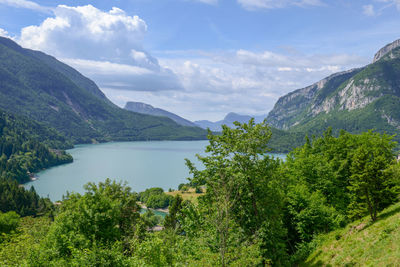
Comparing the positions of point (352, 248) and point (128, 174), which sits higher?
point (352, 248)

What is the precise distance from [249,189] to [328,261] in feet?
27.6

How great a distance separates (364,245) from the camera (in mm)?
19984

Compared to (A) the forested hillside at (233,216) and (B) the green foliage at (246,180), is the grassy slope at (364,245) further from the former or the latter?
(B) the green foliage at (246,180)

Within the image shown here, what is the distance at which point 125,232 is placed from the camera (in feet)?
105

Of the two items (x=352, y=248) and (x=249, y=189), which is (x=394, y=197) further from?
(x=249, y=189)

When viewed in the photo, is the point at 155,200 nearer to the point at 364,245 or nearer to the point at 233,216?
the point at 233,216

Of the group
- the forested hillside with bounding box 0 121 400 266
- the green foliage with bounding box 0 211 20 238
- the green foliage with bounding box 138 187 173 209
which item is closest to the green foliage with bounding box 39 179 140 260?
the forested hillside with bounding box 0 121 400 266

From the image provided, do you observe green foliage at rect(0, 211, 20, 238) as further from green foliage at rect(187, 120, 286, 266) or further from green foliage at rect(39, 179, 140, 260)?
green foliage at rect(187, 120, 286, 266)

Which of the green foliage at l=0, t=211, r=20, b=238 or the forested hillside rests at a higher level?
the forested hillside

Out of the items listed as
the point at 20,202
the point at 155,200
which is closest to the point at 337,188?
the point at 155,200

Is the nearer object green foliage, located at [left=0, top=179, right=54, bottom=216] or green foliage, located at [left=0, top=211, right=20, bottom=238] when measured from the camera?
green foliage, located at [left=0, top=211, right=20, bottom=238]

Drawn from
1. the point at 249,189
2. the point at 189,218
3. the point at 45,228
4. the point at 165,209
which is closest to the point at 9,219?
the point at 45,228

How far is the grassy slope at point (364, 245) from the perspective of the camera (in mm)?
17234

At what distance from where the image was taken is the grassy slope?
679 inches
